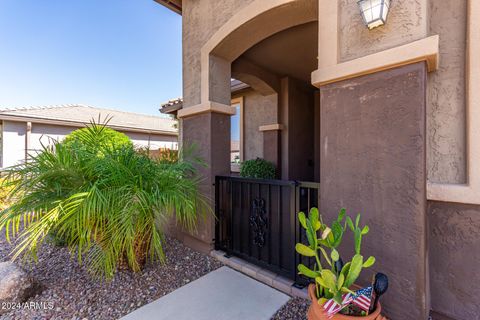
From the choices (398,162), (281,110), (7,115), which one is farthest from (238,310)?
(7,115)

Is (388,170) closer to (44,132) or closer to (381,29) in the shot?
(381,29)

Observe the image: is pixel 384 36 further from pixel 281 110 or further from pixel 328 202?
pixel 281 110

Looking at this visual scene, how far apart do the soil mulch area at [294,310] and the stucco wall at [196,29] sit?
3.05 m

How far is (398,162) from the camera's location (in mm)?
1741

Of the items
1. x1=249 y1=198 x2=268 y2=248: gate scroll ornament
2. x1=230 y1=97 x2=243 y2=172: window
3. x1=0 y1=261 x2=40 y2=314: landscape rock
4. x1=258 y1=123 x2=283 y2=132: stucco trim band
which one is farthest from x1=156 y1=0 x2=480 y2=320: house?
x1=230 y1=97 x2=243 y2=172: window

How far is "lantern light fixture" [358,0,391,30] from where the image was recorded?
68.2 inches

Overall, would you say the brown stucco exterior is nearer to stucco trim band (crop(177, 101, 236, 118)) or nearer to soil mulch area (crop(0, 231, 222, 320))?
stucco trim band (crop(177, 101, 236, 118))

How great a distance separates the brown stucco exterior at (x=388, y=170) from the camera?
1666mm

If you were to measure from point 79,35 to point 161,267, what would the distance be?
9.74 metres

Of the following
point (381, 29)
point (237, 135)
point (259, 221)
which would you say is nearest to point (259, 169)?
point (237, 135)

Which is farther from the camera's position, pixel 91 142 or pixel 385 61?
pixel 91 142

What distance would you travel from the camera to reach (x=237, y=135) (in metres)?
6.83

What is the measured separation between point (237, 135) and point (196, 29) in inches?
139

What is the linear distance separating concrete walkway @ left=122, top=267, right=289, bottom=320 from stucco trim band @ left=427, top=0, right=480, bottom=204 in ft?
6.27
